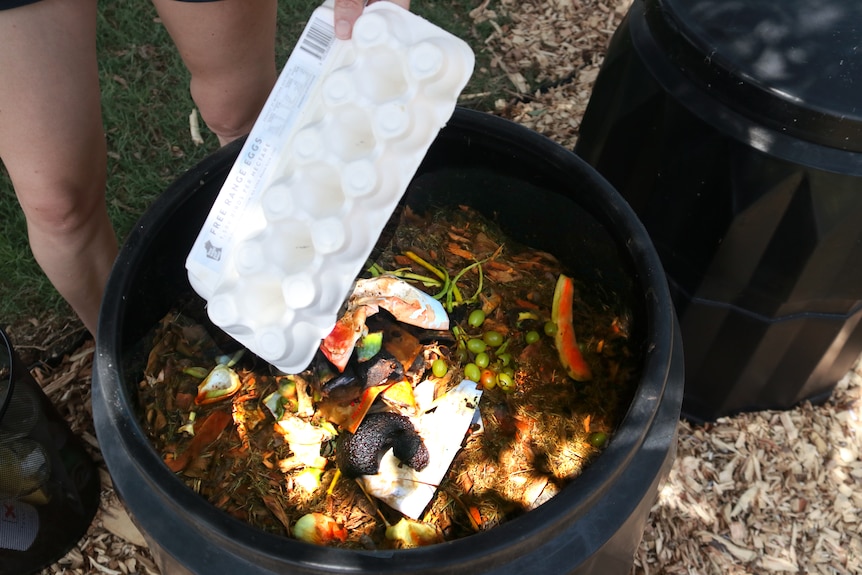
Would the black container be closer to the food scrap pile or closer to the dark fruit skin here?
the food scrap pile

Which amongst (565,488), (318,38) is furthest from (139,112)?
(565,488)

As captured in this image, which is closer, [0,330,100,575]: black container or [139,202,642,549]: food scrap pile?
[139,202,642,549]: food scrap pile

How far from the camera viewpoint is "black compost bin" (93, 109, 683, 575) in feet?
2.59

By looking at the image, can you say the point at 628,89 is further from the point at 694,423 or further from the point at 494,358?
the point at 694,423

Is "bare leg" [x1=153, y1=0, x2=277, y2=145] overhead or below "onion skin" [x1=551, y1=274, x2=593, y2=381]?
overhead

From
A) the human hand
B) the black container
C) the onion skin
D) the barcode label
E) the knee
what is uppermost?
the human hand

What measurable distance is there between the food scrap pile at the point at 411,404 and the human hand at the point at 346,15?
49 cm

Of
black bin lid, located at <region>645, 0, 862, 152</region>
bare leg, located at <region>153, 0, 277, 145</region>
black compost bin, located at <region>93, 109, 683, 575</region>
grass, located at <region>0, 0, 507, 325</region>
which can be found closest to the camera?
black compost bin, located at <region>93, 109, 683, 575</region>

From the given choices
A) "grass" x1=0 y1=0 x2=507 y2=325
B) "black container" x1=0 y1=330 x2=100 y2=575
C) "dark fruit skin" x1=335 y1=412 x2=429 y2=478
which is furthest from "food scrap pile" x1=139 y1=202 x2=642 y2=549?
"grass" x1=0 y1=0 x2=507 y2=325

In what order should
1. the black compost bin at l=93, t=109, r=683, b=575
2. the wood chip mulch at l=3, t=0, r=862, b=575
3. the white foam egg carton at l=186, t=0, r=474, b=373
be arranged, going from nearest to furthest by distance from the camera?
the black compost bin at l=93, t=109, r=683, b=575, the white foam egg carton at l=186, t=0, r=474, b=373, the wood chip mulch at l=3, t=0, r=862, b=575

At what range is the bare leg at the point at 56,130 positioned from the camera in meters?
1.09

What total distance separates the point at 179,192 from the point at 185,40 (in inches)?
14.8

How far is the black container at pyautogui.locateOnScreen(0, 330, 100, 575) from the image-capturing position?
1353 mm

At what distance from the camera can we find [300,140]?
1.03 m
